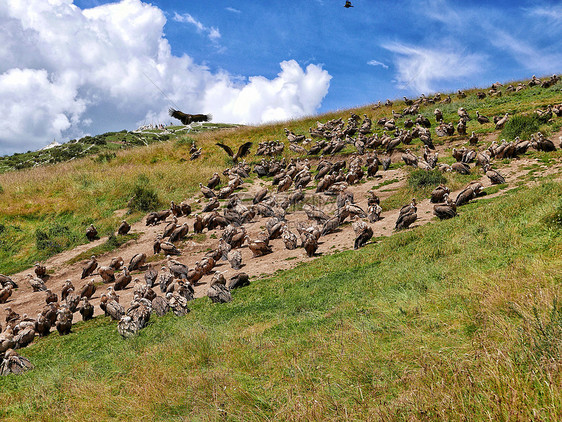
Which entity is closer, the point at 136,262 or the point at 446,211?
the point at 446,211

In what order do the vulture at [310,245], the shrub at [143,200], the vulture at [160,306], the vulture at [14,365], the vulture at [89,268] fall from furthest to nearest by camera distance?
the shrub at [143,200], the vulture at [89,268], the vulture at [310,245], the vulture at [160,306], the vulture at [14,365]

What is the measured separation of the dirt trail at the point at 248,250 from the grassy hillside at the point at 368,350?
4.39 meters

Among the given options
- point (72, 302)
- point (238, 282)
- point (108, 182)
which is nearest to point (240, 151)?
point (108, 182)

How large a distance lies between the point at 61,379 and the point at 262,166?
28.6m

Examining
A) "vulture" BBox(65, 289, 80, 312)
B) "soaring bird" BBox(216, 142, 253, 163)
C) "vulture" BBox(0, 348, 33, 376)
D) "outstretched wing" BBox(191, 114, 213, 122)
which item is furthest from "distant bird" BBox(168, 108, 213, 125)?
"vulture" BBox(0, 348, 33, 376)

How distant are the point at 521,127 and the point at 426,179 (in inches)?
379

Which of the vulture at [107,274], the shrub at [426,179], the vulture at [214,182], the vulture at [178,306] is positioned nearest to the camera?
the vulture at [178,306]

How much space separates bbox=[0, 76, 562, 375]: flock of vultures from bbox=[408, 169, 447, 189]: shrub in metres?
1.53

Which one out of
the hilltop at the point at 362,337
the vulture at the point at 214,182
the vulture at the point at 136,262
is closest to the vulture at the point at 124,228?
the hilltop at the point at 362,337

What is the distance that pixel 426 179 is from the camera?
848 inches

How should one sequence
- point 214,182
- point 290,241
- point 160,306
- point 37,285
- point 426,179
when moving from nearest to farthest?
point 160,306 → point 290,241 → point 37,285 → point 426,179 → point 214,182

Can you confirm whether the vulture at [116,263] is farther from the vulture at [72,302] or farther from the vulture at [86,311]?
the vulture at [86,311]

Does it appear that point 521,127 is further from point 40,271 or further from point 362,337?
point 40,271

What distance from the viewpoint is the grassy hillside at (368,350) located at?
4051mm
